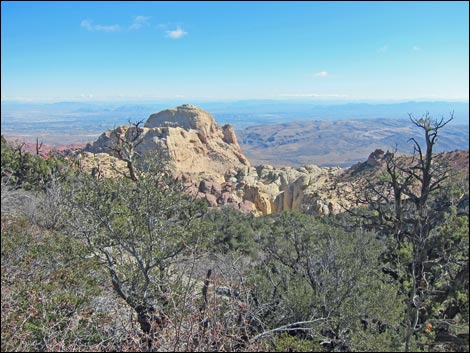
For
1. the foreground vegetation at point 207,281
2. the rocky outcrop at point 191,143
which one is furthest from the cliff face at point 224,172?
the foreground vegetation at point 207,281

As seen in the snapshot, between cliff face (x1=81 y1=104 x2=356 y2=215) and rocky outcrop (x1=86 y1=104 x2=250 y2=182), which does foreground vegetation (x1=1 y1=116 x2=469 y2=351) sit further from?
rocky outcrop (x1=86 y1=104 x2=250 y2=182)

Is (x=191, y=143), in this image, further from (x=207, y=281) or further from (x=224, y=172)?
(x=207, y=281)

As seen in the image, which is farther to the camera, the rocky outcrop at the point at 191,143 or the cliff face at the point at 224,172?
the rocky outcrop at the point at 191,143

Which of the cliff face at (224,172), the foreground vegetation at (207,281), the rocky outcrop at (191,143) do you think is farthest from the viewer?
the rocky outcrop at (191,143)

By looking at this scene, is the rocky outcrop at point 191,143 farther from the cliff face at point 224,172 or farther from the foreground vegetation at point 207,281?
the foreground vegetation at point 207,281

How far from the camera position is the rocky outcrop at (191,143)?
51800mm

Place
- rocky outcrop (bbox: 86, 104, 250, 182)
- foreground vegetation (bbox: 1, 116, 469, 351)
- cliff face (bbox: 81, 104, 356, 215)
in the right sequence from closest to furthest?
foreground vegetation (bbox: 1, 116, 469, 351), cliff face (bbox: 81, 104, 356, 215), rocky outcrop (bbox: 86, 104, 250, 182)

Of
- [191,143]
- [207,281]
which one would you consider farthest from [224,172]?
[207,281]

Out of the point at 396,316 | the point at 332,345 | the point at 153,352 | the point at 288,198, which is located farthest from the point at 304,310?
the point at 288,198

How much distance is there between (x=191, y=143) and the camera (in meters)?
59.8

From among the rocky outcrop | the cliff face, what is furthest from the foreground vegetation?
the rocky outcrop

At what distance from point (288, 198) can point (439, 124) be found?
32081mm

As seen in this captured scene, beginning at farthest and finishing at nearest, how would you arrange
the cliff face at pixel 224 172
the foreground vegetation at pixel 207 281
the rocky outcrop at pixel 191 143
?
the rocky outcrop at pixel 191 143, the cliff face at pixel 224 172, the foreground vegetation at pixel 207 281

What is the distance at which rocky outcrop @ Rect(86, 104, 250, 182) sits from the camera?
5180 cm
